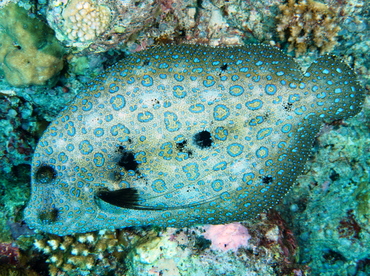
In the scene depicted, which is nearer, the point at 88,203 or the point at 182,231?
the point at 88,203

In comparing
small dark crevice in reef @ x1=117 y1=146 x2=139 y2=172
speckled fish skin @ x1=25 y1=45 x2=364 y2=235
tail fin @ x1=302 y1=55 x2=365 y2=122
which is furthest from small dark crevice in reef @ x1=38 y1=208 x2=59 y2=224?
tail fin @ x1=302 y1=55 x2=365 y2=122

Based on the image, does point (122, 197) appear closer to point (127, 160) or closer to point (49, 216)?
point (127, 160)

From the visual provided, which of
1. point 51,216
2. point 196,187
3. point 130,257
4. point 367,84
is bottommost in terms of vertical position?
point 130,257

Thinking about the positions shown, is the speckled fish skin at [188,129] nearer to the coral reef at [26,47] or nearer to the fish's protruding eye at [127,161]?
the fish's protruding eye at [127,161]

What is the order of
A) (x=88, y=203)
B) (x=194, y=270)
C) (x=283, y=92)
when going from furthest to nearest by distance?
(x=194, y=270) < (x=88, y=203) < (x=283, y=92)

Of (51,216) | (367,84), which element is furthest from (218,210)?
(367,84)

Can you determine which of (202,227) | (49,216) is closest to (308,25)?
(202,227)

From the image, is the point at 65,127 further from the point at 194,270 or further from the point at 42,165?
the point at 194,270
